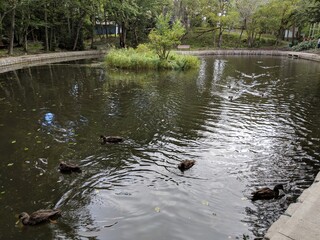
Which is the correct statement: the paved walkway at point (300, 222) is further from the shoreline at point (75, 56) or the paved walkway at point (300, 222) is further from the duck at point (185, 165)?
the shoreline at point (75, 56)

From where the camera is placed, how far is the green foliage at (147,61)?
77.4 ft

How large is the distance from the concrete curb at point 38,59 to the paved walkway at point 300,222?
22.8 metres

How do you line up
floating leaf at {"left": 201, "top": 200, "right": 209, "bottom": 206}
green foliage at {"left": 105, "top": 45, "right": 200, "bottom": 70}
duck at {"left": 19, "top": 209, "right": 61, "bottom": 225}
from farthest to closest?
green foliage at {"left": 105, "top": 45, "right": 200, "bottom": 70} < floating leaf at {"left": 201, "top": 200, "right": 209, "bottom": 206} < duck at {"left": 19, "top": 209, "right": 61, "bottom": 225}

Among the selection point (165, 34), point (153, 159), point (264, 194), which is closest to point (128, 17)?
point (165, 34)

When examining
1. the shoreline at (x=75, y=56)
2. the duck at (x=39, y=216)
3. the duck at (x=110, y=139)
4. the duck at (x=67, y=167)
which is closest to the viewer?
the duck at (x=39, y=216)

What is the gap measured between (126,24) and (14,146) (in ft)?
111

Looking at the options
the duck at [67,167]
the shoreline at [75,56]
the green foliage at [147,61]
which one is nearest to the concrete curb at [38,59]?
the shoreline at [75,56]

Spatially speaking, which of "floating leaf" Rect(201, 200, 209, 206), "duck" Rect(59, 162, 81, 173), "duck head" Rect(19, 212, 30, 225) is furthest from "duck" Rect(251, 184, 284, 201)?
"duck head" Rect(19, 212, 30, 225)

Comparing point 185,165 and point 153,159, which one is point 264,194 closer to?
point 185,165

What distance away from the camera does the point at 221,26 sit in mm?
47281

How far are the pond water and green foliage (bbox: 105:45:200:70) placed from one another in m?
8.09

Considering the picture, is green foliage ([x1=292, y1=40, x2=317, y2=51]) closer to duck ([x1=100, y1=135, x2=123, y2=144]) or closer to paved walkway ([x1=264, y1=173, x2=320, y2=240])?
duck ([x1=100, y1=135, x2=123, y2=144])

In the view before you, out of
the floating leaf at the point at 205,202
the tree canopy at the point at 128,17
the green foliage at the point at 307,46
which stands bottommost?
the floating leaf at the point at 205,202

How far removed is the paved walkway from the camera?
14.1ft
